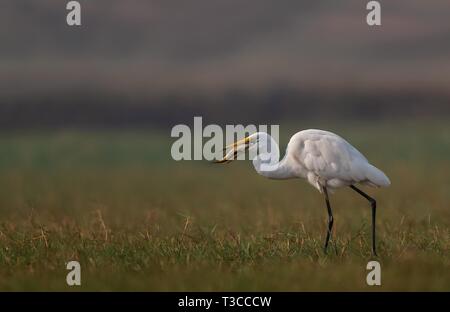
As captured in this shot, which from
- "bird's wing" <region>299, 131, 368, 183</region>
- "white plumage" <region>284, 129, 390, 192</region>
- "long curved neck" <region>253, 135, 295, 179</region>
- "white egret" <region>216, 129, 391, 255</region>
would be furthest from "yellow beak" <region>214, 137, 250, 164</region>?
"bird's wing" <region>299, 131, 368, 183</region>

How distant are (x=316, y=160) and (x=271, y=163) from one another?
76cm

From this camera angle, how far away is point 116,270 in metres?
10.2

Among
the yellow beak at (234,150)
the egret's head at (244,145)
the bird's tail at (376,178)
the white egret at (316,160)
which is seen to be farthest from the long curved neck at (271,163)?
the bird's tail at (376,178)

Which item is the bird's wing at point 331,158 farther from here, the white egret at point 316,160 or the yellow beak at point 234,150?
the yellow beak at point 234,150

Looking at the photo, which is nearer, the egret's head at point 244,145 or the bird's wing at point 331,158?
the bird's wing at point 331,158

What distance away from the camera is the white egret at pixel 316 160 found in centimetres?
1172

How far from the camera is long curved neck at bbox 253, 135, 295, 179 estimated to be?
12.0 m

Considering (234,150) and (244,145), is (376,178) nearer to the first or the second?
(244,145)

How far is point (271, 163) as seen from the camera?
12.2 meters

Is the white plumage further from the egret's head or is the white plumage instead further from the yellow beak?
the yellow beak

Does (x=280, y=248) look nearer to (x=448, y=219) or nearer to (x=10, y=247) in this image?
(x=10, y=247)

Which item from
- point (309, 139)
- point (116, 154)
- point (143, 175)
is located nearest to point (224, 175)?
point (143, 175)

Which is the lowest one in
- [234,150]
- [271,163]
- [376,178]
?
[376,178]

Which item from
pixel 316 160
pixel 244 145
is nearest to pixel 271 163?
pixel 244 145
